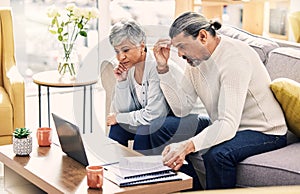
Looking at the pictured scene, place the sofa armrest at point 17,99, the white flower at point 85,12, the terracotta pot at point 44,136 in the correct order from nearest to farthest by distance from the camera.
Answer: the terracotta pot at point 44,136 → the sofa armrest at point 17,99 → the white flower at point 85,12

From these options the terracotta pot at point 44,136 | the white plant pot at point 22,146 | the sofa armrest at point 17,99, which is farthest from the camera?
the sofa armrest at point 17,99

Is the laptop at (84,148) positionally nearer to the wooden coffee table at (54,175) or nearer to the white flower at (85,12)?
the wooden coffee table at (54,175)

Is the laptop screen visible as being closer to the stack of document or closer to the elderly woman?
the stack of document

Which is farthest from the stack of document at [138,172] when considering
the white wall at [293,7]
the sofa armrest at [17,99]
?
the white wall at [293,7]

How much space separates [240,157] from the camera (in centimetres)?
288

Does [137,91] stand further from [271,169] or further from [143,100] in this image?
[271,169]

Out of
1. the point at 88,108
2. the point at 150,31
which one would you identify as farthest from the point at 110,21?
the point at 150,31

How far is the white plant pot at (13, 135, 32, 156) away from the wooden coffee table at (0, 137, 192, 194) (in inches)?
1.0

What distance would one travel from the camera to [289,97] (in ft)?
9.82

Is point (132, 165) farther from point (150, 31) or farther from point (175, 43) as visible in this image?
point (150, 31)

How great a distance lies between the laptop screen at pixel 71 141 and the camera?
2.69m

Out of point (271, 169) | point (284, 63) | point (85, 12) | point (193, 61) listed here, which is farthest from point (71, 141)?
point (85, 12)

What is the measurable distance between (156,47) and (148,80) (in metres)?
0.17

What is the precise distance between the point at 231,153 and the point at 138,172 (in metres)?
0.54
